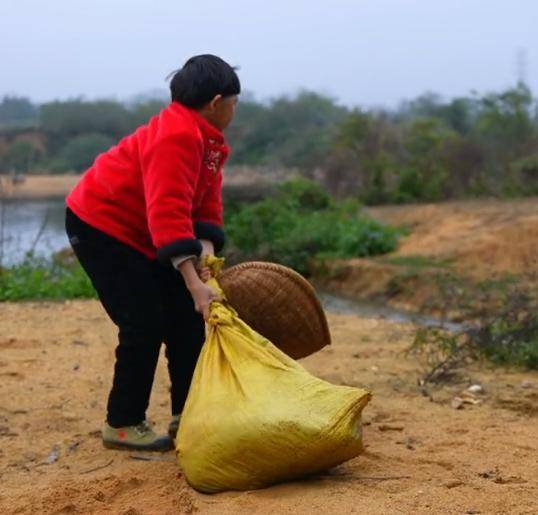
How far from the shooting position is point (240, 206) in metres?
16.5

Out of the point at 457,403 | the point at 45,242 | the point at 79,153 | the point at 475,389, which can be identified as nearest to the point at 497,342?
the point at 475,389

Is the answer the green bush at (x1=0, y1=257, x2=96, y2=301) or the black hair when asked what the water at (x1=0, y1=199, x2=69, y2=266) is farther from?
the black hair

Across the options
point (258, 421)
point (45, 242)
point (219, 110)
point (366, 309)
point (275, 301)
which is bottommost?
point (366, 309)

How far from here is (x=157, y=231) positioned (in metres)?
3.42

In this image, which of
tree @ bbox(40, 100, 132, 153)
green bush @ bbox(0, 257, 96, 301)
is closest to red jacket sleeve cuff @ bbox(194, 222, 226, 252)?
green bush @ bbox(0, 257, 96, 301)

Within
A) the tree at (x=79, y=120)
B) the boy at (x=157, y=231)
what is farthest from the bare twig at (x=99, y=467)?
the tree at (x=79, y=120)

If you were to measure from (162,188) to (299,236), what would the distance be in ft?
38.3

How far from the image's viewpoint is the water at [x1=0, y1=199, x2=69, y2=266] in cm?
1236

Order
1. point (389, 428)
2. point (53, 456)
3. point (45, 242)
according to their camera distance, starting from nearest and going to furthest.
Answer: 1. point (53, 456)
2. point (389, 428)
3. point (45, 242)

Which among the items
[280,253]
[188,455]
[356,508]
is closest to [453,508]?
[356,508]

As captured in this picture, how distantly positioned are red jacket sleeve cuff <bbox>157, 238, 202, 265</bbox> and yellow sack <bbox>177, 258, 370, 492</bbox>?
0.29 meters

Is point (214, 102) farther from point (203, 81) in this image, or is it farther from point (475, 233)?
Answer: point (475, 233)

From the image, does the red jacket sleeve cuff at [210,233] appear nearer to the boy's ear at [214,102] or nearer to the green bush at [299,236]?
the boy's ear at [214,102]

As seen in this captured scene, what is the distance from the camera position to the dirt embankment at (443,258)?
41.3 ft
